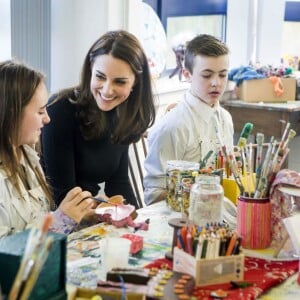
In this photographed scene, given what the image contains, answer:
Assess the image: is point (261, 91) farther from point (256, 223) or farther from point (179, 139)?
point (256, 223)

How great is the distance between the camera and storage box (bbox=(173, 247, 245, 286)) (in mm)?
1495

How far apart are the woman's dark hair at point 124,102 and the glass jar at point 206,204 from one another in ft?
2.15

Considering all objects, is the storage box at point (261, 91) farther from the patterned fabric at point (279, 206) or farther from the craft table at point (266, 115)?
the patterned fabric at point (279, 206)

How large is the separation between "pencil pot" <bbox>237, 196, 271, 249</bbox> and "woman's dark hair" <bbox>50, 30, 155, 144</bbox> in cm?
74

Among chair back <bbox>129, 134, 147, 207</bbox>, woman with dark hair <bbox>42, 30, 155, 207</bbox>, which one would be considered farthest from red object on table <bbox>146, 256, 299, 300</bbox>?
chair back <bbox>129, 134, 147, 207</bbox>

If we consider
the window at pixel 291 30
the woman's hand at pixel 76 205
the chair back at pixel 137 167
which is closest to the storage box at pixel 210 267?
the woman's hand at pixel 76 205

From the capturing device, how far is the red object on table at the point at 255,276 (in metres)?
1.48

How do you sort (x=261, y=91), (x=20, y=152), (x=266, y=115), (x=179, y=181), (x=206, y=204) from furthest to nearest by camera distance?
(x=261, y=91), (x=266, y=115), (x=179, y=181), (x=20, y=152), (x=206, y=204)

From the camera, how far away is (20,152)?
1.99 meters

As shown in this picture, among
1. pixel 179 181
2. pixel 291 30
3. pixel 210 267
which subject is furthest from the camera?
pixel 291 30

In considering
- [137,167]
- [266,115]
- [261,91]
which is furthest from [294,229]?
[261,91]

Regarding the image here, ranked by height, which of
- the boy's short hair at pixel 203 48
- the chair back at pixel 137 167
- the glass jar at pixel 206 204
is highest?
the boy's short hair at pixel 203 48

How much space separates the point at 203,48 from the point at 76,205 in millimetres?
1063

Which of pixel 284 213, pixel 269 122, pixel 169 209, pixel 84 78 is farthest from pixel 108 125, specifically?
pixel 269 122
